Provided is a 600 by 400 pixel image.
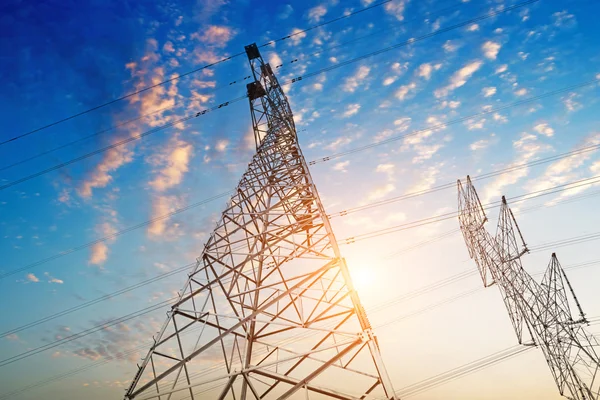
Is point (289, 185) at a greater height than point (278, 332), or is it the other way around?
point (289, 185)

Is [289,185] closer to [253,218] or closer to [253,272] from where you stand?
[253,218]

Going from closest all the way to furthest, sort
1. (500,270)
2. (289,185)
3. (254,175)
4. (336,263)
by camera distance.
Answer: (336,263)
(289,185)
(254,175)
(500,270)

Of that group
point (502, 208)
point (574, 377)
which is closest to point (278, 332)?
point (502, 208)

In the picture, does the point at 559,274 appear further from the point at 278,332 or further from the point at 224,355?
the point at 224,355

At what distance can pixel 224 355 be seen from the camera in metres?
6.76

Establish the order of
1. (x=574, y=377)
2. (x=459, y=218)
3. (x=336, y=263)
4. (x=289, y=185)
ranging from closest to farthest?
(x=336, y=263)
(x=289, y=185)
(x=574, y=377)
(x=459, y=218)

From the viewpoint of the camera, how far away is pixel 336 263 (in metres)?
5.82

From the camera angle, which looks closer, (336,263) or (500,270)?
(336,263)

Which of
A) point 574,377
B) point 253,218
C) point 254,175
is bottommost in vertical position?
point 574,377

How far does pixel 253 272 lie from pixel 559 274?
19174mm

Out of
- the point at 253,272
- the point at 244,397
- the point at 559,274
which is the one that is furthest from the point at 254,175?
the point at 559,274

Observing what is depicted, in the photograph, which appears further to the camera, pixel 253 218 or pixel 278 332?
pixel 253 218

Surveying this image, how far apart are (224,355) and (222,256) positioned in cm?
247

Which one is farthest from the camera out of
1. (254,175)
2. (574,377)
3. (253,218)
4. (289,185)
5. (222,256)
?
(574,377)
